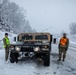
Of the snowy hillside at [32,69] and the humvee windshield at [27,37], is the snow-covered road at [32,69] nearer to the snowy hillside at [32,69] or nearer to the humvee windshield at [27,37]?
the snowy hillside at [32,69]

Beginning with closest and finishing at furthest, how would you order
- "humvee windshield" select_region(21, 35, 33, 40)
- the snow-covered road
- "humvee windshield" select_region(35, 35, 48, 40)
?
the snow-covered road < "humvee windshield" select_region(21, 35, 33, 40) < "humvee windshield" select_region(35, 35, 48, 40)

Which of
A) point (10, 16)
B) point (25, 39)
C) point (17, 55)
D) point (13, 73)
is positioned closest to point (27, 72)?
point (13, 73)

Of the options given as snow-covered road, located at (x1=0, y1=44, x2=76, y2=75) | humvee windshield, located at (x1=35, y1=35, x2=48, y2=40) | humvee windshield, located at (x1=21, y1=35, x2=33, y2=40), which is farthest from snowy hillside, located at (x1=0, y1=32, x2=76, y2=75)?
humvee windshield, located at (x1=35, y1=35, x2=48, y2=40)

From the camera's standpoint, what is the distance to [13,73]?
10906 mm

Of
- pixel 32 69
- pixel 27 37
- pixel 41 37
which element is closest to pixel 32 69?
pixel 32 69

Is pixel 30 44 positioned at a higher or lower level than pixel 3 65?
higher

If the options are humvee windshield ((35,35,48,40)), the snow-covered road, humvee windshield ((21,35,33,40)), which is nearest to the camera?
the snow-covered road

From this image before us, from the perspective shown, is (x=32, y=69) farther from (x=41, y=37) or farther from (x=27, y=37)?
(x=41, y=37)

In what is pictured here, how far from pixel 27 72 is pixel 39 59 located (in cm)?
365

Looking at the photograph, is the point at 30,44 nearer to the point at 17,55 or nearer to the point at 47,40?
the point at 17,55

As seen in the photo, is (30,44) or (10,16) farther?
(10,16)

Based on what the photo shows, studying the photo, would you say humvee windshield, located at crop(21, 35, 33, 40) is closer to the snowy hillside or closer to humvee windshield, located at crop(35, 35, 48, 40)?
humvee windshield, located at crop(35, 35, 48, 40)

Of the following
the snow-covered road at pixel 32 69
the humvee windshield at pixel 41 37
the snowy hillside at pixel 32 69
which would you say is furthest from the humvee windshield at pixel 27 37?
the snow-covered road at pixel 32 69

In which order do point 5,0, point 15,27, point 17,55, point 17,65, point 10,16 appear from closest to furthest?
point 17,65
point 17,55
point 5,0
point 10,16
point 15,27
